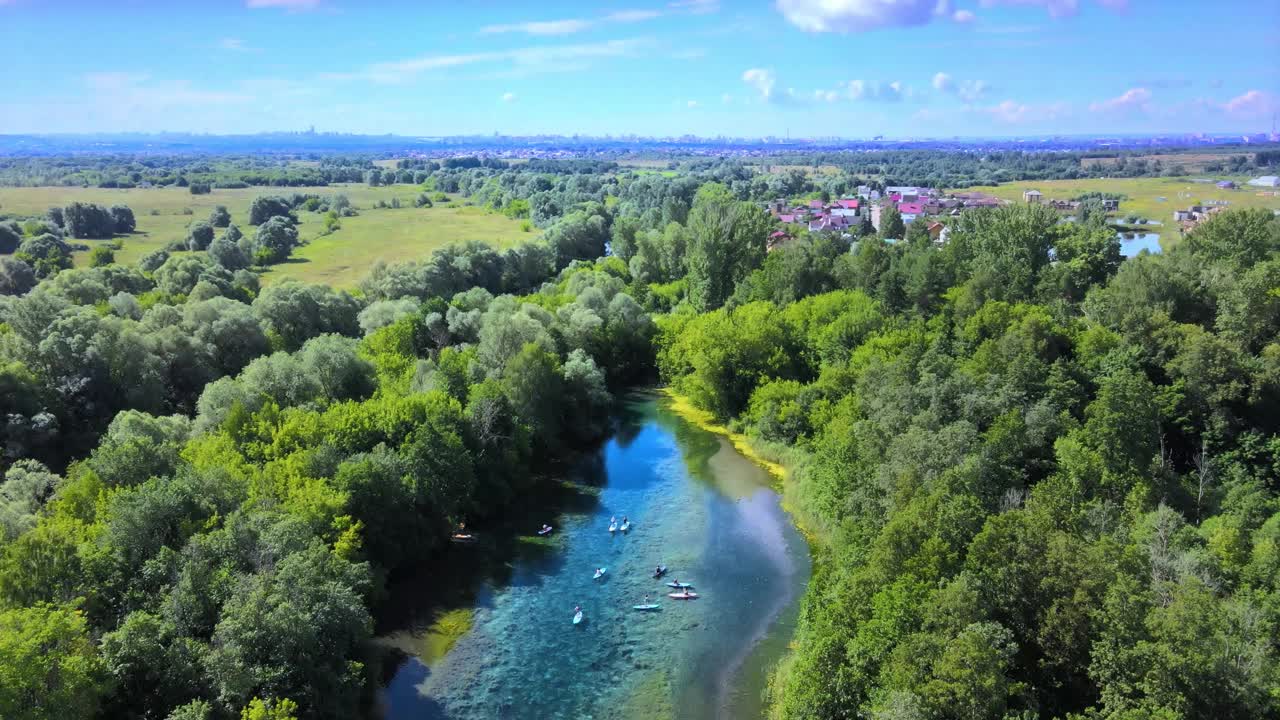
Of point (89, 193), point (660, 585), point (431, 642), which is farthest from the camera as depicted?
point (89, 193)

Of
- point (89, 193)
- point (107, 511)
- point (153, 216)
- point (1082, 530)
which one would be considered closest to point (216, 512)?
point (107, 511)

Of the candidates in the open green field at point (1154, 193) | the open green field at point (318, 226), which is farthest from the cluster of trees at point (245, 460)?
the open green field at point (1154, 193)

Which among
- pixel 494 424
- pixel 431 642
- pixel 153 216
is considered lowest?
pixel 431 642

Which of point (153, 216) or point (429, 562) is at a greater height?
point (153, 216)

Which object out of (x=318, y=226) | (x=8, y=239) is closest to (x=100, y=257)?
(x=8, y=239)

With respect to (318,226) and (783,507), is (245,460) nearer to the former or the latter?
(783,507)

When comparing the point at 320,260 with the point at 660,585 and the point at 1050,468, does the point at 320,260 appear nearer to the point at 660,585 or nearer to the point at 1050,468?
the point at 660,585

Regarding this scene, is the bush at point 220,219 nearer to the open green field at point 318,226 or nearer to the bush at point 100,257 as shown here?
the open green field at point 318,226
